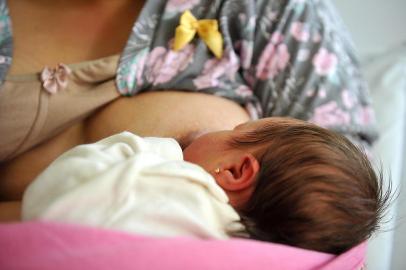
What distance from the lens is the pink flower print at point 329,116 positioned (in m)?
Result: 1.00

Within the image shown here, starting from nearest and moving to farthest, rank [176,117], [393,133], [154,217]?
[154,217], [176,117], [393,133]

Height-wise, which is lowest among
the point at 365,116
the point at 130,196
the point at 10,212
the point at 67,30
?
the point at 10,212

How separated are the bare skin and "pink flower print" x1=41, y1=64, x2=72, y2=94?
0.13 ft

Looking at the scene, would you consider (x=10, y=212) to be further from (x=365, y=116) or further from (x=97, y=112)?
(x=365, y=116)

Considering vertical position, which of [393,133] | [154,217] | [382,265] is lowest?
[382,265]

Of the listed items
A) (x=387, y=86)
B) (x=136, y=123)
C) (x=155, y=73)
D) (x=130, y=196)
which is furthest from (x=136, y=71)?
(x=387, y=86)

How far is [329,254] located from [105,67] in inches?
25.1

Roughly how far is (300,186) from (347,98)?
544 mm

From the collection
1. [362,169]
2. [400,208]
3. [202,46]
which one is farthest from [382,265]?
[202,46]

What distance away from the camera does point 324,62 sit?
40.1 inches

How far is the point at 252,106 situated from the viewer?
40.9 inches

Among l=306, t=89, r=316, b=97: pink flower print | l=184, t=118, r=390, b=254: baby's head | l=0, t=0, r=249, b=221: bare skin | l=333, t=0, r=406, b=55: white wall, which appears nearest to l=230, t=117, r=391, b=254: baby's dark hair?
l=184, t=118, r=390, b=254: baby's head

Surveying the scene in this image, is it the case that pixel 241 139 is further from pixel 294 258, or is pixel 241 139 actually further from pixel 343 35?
pixel 343 35

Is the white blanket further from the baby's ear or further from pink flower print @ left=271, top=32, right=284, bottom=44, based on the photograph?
pink flower print @ left=271, top=32, right=284, bottom=44
